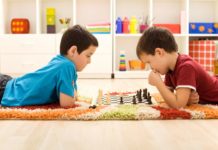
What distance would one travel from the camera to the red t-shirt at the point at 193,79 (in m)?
1.37

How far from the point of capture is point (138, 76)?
11.0 feet

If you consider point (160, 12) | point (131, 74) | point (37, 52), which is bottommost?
point (131, 74)

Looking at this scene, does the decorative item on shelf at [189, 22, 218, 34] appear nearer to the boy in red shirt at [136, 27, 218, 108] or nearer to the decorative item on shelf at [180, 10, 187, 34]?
the decorative item on shelf at [180, 10, 187, 34]

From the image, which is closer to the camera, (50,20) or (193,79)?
(193,79)

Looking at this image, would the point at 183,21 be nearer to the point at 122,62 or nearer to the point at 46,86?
the point at 122,62

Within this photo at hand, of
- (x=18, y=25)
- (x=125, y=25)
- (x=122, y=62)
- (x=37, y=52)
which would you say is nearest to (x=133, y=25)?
(x=125, y=25)

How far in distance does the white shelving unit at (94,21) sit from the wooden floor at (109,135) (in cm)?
218

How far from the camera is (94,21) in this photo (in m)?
3.71

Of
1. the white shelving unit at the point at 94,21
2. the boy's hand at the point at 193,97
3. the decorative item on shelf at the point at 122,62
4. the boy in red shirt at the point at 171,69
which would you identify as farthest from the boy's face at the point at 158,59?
the decorative item on shelf at the point at 122,62

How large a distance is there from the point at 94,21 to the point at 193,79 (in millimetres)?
2456

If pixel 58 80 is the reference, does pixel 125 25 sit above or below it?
above

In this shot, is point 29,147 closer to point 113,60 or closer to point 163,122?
point 163,122

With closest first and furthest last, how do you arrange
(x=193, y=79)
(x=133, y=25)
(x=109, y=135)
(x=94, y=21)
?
(x=109, y=135)
(x=193, y=79)
(x=133, y=25)
(x=94, y=21)

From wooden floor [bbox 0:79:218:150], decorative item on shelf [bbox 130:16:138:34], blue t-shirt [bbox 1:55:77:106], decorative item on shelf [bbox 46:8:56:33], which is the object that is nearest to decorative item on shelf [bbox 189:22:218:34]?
decorative item on shelf [bbox 130:16:138:34]
